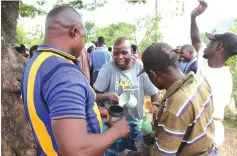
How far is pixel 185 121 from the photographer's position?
5.72ft

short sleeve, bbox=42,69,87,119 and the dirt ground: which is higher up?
short sleeve, bbox=42,69,87,119

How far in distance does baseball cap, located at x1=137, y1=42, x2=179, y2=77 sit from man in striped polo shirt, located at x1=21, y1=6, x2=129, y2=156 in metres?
0.45

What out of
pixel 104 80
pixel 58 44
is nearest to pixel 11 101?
pixel 104 80

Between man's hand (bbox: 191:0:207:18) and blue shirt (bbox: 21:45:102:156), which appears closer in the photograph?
blue shirt (bbox: 21:45:102:156)

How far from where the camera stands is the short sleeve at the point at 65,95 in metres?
1.32

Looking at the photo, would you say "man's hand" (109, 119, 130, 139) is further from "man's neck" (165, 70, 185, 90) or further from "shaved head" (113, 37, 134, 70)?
"shaved head" (113, 37, 134, 70)

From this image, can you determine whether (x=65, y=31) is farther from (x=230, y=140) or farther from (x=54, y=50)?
(x=230, y=140)

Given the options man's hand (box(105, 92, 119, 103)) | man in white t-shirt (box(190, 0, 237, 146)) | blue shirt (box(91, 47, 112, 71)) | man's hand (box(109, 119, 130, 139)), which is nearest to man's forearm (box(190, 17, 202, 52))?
man in white t-shirt (box(190, 0, 237, 146))

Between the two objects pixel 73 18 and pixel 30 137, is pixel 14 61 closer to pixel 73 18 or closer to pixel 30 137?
pixel 30 137

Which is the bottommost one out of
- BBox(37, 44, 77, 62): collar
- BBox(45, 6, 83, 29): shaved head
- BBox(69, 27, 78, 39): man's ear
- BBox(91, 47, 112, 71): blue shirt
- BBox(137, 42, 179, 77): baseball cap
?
BBox(91, 47, 112, 71): blue shirt

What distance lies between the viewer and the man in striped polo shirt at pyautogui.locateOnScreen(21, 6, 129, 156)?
1323mm

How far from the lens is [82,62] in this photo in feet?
14.6

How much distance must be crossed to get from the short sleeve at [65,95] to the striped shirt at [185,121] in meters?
0.58

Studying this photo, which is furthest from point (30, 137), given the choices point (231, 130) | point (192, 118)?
point (231, 130)
